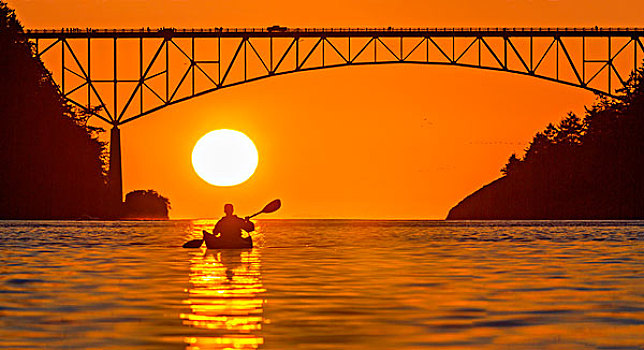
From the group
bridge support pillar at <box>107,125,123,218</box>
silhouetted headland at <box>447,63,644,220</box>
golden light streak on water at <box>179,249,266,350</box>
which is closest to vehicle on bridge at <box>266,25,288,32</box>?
bridge support pillar at <box>107,125,123,218</box>

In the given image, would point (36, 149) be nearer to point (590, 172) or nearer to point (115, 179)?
point (115, 179)

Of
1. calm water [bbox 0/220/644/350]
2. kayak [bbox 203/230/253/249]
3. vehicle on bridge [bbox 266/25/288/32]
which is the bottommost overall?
calm water [bbox 0/220/644/350]

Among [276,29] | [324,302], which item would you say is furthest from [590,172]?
[324,302]

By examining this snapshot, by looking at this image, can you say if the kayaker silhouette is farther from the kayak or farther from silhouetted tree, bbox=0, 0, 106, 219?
silhouetted tree, bbox=0, 0, 106, 219

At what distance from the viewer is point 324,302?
2133 cm

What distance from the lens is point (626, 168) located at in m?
117

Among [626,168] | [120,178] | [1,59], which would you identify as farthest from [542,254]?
[626,168]

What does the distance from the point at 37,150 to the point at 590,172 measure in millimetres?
52022

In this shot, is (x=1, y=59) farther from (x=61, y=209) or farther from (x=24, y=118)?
(x=61, y=209)

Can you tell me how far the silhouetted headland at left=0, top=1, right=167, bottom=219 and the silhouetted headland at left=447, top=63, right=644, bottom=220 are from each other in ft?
139

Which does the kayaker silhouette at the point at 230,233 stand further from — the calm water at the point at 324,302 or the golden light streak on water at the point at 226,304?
the golden light streak on water at the point at 226,304

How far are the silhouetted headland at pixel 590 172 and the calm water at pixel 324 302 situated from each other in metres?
77.3

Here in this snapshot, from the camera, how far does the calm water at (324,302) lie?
16141mm

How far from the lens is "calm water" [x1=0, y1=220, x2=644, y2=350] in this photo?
53.0 ft
